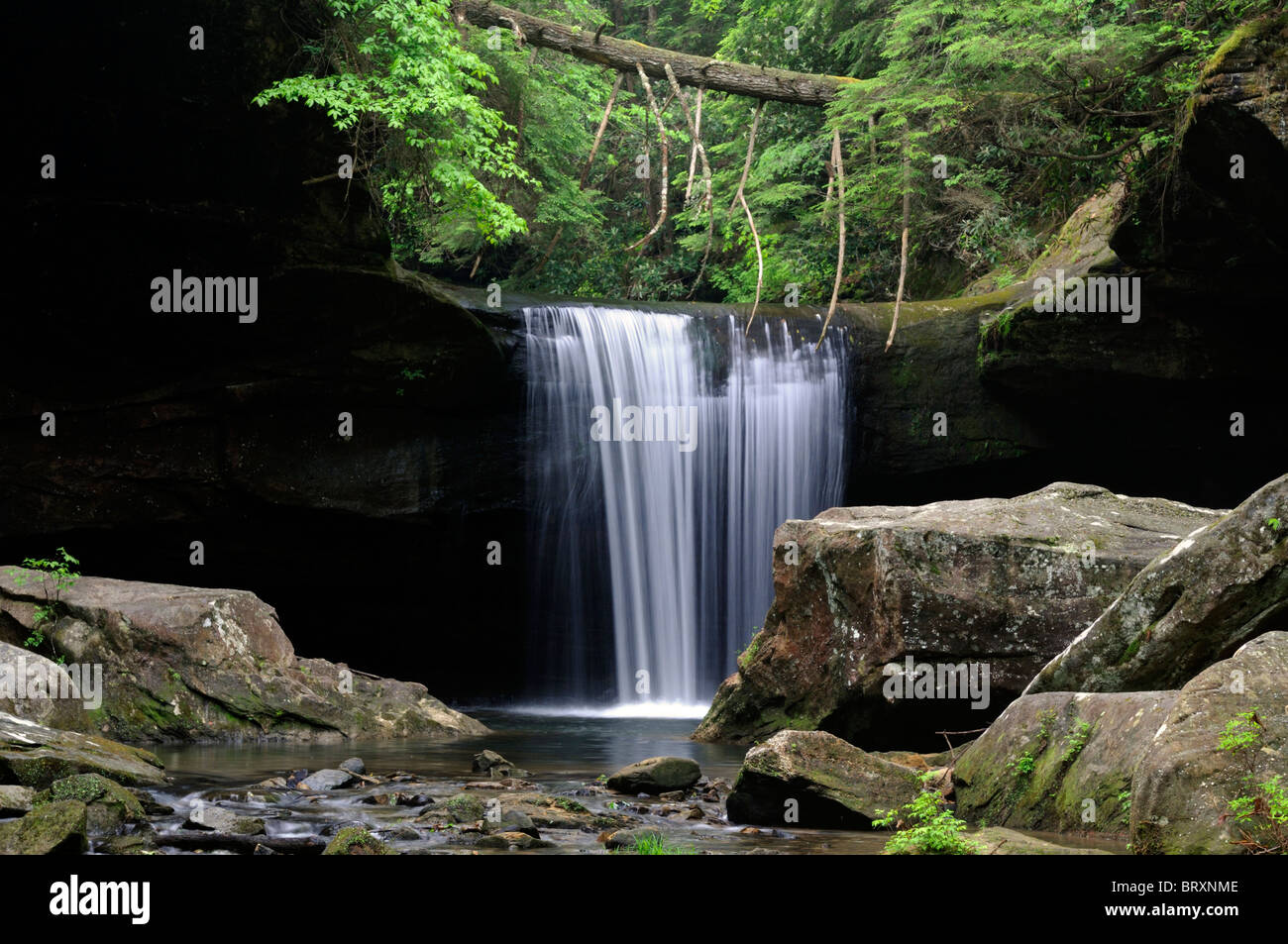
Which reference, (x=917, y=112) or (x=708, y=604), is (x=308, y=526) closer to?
(x=708, y=604)

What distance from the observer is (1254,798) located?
425 cm

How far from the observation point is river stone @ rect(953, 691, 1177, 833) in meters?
5.43

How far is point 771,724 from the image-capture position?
35.4ft

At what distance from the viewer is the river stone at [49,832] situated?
467 cm

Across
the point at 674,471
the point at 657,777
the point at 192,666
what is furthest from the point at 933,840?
the point at 674,471

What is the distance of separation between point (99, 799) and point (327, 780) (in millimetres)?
1939

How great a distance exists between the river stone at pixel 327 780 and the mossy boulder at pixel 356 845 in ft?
9.09

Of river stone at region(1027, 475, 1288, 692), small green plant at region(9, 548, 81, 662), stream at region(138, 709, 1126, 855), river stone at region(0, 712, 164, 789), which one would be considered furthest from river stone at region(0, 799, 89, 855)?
Answer: small green plant at region(9, 548, 81, 662)

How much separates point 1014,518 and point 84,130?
10199mm

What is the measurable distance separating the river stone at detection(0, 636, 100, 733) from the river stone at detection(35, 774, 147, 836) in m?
2.80

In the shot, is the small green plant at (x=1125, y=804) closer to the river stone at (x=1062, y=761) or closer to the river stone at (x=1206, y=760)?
the river stone at (x=1062, y=761)

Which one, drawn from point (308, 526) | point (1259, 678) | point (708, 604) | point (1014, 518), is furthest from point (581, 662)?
point (1259, 678)

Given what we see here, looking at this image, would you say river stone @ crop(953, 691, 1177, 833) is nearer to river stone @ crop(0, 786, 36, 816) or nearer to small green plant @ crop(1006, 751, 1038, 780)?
small green plant @ crop(1006, 751, 1038, 780)

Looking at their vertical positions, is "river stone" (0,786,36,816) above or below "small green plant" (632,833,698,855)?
above
